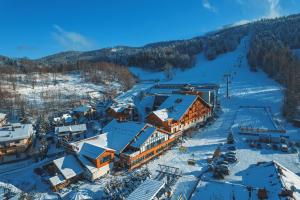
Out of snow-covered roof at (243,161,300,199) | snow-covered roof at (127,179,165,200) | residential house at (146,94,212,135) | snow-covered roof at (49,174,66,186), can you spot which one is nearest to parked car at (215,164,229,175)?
snow-covered roof at (243,161,300,199)

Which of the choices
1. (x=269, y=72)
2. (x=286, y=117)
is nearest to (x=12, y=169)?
(x=286, y=117)

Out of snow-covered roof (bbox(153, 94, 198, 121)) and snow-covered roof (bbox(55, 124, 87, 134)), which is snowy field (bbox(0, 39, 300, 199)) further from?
snow-covered roof (bbox(55, 124, 87, 134))

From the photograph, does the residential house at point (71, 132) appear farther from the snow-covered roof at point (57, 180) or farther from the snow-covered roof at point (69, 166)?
the snow-covered roof at point (57, 180)

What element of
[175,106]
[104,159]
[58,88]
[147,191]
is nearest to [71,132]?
[104,159]

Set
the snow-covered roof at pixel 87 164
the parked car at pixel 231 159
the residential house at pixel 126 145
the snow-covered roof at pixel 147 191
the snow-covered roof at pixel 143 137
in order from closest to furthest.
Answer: the snow-covered roof at pixel 147 191
the snow-covered roof at pixel 87 164
the residential house at pixel 126 145
the parked car at pixel 231 159
the snow-covered roof at pixel 143 137

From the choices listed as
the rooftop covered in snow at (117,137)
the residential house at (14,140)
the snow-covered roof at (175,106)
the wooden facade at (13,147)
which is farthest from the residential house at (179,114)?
the wooden facade at (13,147)

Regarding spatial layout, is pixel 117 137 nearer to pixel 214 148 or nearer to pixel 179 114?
pixel 179 114
